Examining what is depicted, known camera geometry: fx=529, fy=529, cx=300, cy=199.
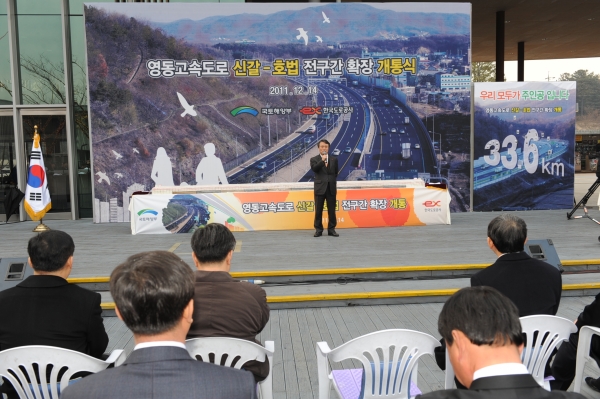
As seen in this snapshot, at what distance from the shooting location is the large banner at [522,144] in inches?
459

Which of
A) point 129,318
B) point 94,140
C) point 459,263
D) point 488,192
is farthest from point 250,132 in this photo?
point 129,318

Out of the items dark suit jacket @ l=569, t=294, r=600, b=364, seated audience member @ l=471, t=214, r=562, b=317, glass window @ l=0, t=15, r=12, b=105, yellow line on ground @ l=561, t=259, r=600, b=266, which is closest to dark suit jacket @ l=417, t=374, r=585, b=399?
seated audience member @ l=471, t=214, r=562, b=317

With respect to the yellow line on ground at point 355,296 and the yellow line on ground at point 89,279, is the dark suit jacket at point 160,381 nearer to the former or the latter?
the yellow line on ground at point 355,296

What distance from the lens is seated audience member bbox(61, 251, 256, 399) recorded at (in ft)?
4.59

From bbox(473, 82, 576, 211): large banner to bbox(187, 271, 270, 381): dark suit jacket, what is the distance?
10119 millimetres

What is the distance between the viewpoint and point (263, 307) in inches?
105

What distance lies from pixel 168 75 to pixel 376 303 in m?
7.60

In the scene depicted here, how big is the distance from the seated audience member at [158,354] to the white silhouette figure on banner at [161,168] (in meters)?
9.86

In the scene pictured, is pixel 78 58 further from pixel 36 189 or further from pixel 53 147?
pixel 36 189

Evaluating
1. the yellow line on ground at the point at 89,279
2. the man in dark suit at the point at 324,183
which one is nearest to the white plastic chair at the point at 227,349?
the yellow line on ground at the point at 89,279

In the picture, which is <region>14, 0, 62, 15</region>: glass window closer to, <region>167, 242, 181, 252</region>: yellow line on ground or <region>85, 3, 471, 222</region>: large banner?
<region>85, 3, 471, 222</region>: large banner

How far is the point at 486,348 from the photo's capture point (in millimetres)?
1364

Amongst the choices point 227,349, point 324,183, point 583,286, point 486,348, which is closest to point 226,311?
point 227,349

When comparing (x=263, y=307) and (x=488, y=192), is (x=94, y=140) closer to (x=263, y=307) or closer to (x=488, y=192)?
(x=488, y=192)
